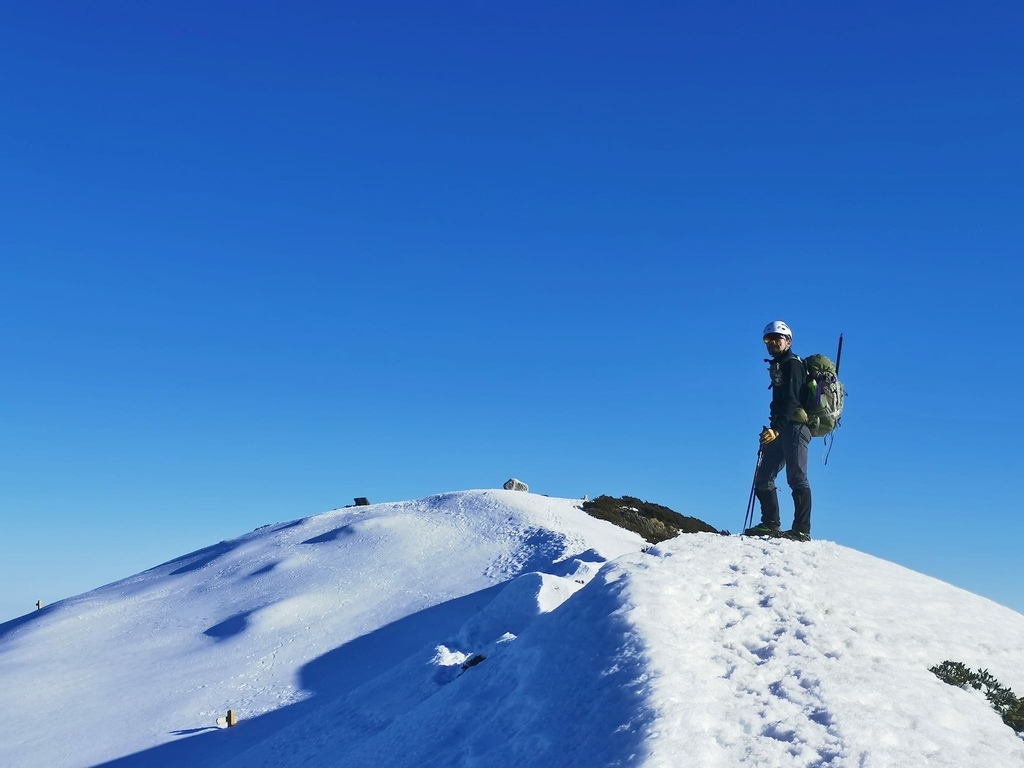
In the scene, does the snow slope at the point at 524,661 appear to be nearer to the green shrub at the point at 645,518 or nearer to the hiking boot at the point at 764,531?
the hiking boot at the point at 764,531

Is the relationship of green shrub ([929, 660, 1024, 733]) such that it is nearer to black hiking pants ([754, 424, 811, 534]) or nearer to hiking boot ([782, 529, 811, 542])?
hiking boot ([782, 529, 811, 542])

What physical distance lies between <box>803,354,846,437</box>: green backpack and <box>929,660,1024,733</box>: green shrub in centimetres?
462

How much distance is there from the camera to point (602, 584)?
9547 mm

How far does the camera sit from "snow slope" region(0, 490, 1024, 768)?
22.5 ft

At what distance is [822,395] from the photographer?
12062 millimetres

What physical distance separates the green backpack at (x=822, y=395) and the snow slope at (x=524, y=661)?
1.84m

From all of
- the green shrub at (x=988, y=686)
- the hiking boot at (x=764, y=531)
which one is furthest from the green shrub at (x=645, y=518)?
the green shrub at (x=988, y=686)

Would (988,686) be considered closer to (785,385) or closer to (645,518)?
(785,385)

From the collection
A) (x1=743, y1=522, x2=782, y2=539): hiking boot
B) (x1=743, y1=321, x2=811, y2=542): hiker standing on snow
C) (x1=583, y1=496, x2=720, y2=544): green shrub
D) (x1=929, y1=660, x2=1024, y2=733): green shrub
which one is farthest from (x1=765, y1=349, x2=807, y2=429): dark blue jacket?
(x1=583, y1=496, x2=720, y2=544): green shrub

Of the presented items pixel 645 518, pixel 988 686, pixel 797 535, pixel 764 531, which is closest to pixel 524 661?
pixel 988 686

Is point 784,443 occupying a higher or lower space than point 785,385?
lower

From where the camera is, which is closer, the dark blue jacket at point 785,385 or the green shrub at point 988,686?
the green shrub at point 988,686

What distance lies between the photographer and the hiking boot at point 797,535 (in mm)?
11868

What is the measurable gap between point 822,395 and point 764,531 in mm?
2212
